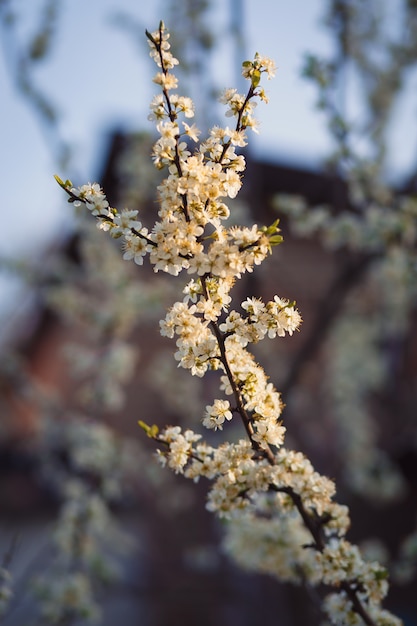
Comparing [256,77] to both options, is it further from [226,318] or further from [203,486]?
[203,486]

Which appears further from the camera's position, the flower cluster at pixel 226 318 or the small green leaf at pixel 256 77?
the small green leaf at pixel 256 77

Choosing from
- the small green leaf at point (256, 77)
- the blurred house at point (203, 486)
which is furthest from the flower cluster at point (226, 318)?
the blurred house at point (203, 486)

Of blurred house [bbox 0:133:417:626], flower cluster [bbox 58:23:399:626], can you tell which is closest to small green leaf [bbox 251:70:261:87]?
flower cluster [bbox 58:23:399:626]

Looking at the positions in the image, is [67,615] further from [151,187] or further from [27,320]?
[27,320]

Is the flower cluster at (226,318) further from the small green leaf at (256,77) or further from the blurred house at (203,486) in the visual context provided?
the blurred house at (203,486)

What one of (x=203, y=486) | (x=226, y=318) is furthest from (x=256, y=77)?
(x=203, y=486)

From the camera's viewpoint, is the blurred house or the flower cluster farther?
the blurred house

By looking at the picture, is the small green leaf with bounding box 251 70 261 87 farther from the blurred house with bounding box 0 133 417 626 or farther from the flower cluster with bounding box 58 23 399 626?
the blurred house with bounding box 0 133 417 626

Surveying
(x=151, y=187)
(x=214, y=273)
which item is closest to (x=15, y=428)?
(x=151, y=187)
